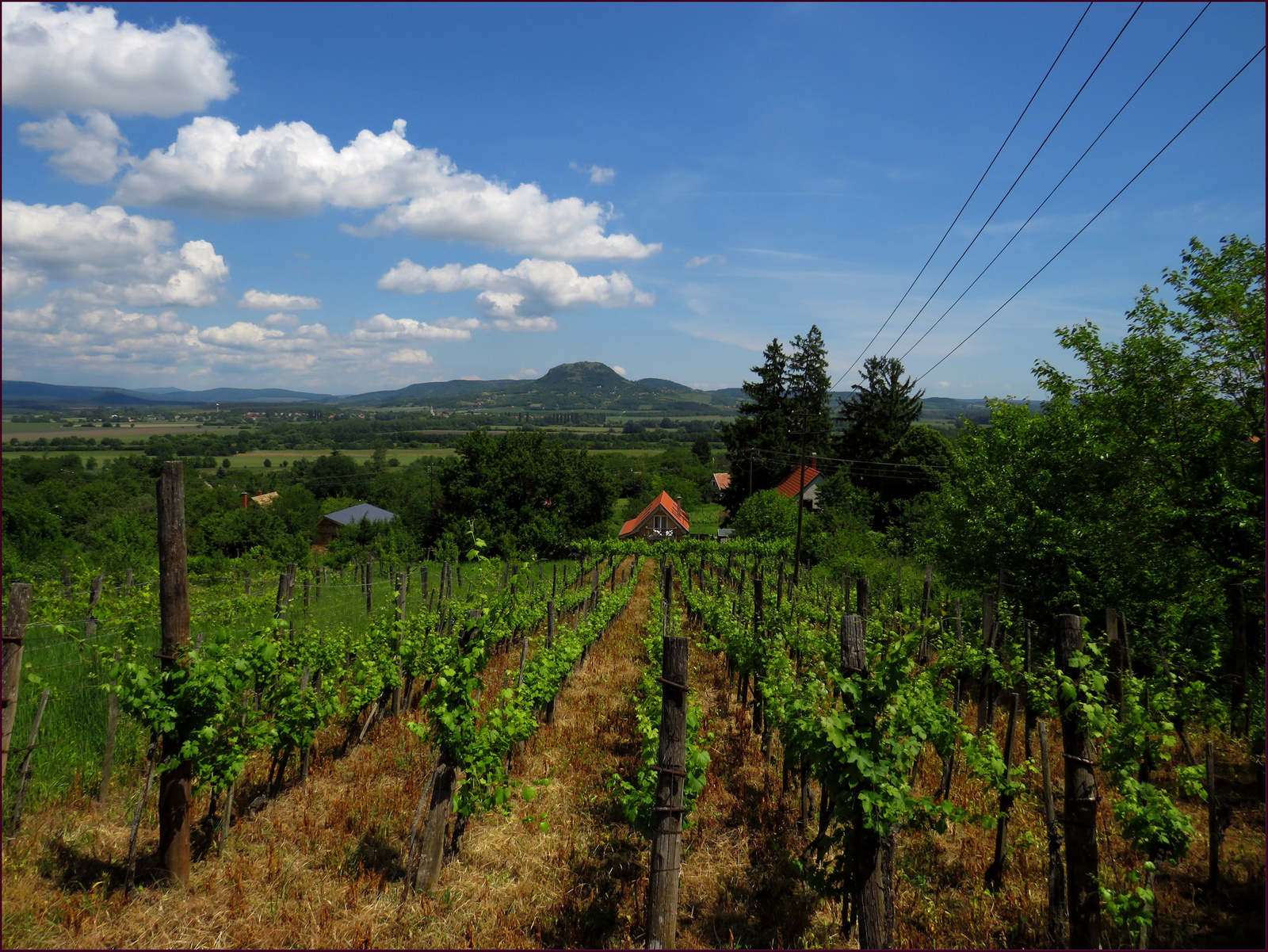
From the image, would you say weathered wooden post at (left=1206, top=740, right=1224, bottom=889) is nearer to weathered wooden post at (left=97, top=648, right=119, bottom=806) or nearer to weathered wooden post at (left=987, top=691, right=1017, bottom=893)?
weathered wooden post at (left=987, top=691, right=1017, bottom=893)

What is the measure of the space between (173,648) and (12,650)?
101cm

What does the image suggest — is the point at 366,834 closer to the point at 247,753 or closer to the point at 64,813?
the point at 247,753

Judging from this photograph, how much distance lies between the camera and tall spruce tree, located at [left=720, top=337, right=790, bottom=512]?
44938 millimetres

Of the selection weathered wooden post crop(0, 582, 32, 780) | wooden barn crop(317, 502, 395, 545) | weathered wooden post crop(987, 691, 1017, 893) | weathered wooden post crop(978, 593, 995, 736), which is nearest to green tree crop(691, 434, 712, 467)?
wooden barn crop(317, 502, 395, 545)

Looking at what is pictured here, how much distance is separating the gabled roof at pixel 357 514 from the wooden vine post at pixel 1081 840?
61.4 m

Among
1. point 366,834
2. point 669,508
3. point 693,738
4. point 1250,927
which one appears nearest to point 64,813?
point 366,834

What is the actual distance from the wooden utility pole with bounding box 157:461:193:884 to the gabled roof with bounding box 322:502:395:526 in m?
58.5

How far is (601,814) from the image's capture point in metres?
6.09

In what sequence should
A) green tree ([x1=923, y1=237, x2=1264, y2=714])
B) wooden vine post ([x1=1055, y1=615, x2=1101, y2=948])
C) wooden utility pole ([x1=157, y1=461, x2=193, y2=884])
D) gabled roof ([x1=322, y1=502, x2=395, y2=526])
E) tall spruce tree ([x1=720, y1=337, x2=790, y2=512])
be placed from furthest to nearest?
gabled roof ([x1=322, y1=502, x2=395, y2=526]) → tall spruce tree ([x1=720, y1=337, x2=790, y2=512]) → green tree ([x1=923, y1=237, x2=1264, y2=714]) → wooden utility pole ([x1=157, y1=461, x2=193, y2=884]) → wooden vine post ([x1=1055, y1=615, x2=1101, y2=948])

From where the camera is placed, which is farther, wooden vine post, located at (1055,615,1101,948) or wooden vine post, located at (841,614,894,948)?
wooden vine post, located at (841,614,894,948)

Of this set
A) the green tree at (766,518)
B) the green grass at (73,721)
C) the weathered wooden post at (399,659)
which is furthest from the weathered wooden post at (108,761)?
the green tree at (766,518)

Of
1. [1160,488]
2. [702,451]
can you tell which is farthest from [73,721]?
[702,451]

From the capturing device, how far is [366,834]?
547 centimetres

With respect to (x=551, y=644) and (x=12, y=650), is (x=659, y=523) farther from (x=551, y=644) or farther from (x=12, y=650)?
(x=12, y=650)
